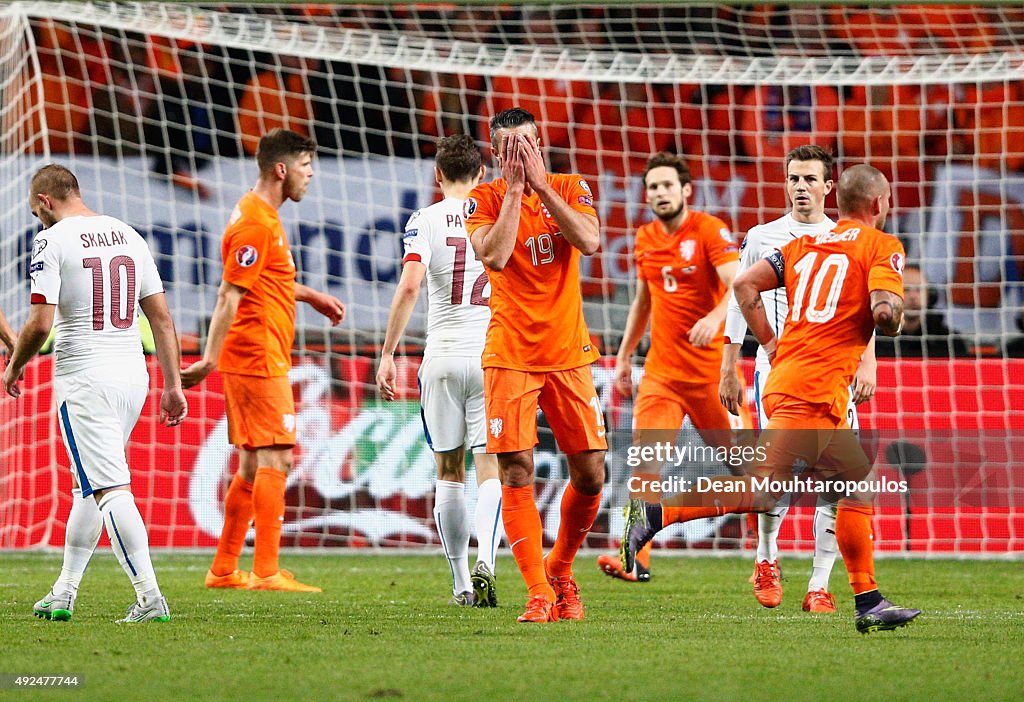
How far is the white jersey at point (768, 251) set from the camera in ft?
23.1

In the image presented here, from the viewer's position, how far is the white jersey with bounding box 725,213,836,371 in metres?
7.03

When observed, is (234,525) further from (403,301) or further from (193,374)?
(403,301)

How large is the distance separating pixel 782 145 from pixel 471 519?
4.98 meters

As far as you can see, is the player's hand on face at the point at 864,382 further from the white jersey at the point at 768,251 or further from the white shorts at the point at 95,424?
the white shorts at the point at 95,424

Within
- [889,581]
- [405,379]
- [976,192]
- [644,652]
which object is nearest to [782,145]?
[976,192]

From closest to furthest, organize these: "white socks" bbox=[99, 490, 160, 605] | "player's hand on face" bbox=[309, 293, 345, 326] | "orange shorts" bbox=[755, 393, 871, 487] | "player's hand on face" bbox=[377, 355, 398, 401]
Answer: "orange shorts" bbox=[755, 393, 871, 487], "white socks" bbox=[99, 490, 160, 605], "player's hand on face" bbox=[377, 355, 398, 401], "player's hand on face" bbox=[309, 293, 345, 326]

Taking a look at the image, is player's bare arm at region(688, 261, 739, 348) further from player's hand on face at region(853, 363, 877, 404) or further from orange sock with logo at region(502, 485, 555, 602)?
orange sock with logo at region(502, 485, 555, 602)

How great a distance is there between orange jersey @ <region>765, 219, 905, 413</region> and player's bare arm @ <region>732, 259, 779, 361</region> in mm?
87

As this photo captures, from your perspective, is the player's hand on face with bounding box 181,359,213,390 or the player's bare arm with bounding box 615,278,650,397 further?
the player's bare arm with bounding box 615,278,650,397

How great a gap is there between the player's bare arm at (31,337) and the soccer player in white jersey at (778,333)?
2.83 metres

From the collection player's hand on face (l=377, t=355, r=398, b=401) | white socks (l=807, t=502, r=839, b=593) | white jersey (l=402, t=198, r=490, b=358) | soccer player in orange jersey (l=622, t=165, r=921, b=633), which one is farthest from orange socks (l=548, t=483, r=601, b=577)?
white socks (l=807, t=502, r=839, b=593)

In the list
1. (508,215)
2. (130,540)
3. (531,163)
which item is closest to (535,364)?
(508,215)

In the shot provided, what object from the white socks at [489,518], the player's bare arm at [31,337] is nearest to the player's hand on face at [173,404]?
the player's bare arm at [31,337]

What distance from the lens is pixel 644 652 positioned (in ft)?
15.4
